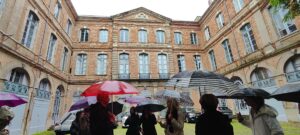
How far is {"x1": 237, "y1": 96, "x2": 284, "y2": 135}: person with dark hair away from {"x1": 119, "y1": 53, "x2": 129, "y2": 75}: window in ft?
51.0

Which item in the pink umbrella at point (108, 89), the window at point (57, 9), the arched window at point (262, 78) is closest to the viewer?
the pink umbrella at point (108, 89)

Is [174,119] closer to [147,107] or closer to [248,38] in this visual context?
[147,107]

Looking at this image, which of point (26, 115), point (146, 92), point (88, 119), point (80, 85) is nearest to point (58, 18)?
point (80, 85)

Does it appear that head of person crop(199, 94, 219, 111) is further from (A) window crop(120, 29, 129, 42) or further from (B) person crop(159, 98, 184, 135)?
(A) window crop(120, 29, 129, 42)

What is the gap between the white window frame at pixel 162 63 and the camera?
18562 mm

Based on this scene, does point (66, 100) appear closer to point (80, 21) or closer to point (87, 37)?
point (87, 37)

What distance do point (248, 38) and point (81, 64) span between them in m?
15.5

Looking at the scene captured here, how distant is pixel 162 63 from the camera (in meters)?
18.8

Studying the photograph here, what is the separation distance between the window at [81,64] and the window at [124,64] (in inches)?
146

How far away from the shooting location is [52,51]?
44.9ft

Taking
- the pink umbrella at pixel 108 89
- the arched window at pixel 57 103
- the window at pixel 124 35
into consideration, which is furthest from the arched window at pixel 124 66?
the pink umbrella at pixel 108 89

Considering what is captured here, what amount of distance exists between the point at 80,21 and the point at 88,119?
17.8 meters

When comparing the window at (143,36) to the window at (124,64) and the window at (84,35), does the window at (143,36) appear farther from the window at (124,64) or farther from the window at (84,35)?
the window at (84,35)

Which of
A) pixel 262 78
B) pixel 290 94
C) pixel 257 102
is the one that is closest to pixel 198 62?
pixel 262 78
